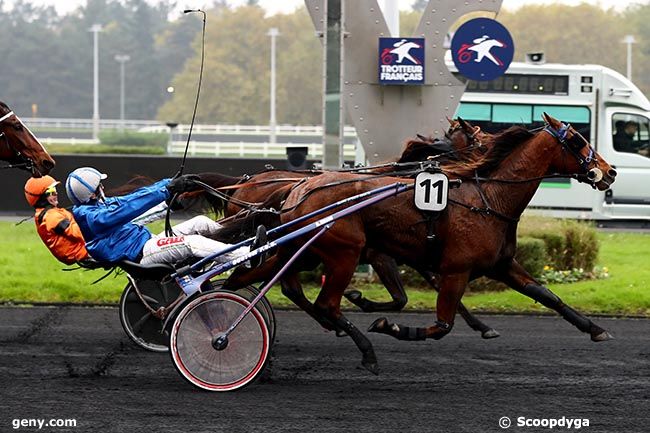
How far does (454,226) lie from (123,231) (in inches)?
80.3

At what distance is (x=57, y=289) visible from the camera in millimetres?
10961

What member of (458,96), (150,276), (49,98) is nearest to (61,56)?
(49,98)

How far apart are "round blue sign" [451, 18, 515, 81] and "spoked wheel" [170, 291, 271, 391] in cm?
525

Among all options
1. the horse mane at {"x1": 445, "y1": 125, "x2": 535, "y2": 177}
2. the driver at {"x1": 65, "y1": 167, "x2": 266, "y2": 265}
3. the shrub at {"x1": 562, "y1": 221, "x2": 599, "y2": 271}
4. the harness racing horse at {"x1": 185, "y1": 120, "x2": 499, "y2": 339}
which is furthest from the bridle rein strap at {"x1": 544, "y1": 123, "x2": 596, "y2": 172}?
the shrub at {"x1": 562, "y1": 221, "x2": 599, "y2": 271}

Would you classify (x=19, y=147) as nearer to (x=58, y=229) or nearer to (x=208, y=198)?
(x=208, y=198)

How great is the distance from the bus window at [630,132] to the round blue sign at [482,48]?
8327mm

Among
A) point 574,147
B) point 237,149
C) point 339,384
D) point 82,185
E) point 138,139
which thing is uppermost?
point 574,147

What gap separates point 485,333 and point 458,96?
4162mm

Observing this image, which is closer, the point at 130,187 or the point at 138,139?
the point at 130,187

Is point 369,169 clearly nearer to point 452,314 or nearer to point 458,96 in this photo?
point 452,314

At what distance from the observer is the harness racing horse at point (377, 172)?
8.07 meters

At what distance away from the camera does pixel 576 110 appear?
1911 cm

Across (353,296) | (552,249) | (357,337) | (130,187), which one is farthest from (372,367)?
(552,249)

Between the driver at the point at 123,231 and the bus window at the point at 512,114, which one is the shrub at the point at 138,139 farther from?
the driver at the point at 123,231
